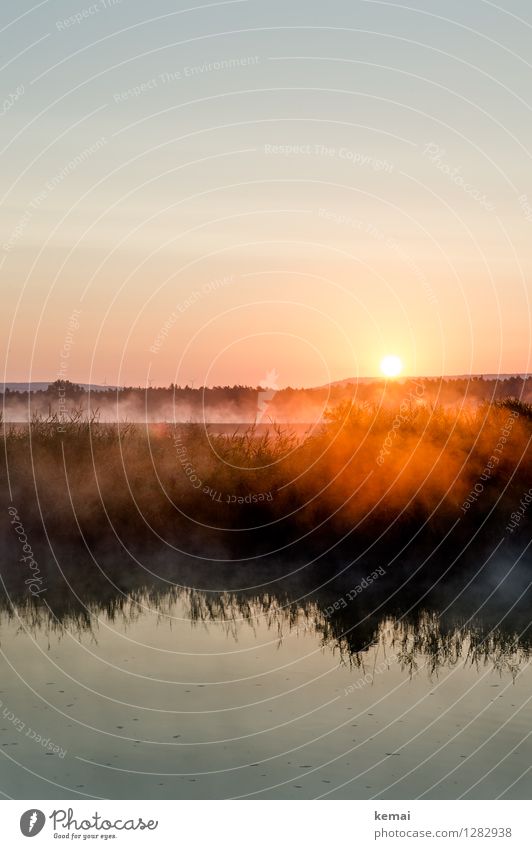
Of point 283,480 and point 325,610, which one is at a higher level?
point 283,480

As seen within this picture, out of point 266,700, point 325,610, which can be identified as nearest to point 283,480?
point 325,610

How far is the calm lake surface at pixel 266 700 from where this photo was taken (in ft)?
47.8

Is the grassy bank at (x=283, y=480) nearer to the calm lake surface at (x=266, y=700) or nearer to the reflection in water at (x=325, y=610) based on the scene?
the reflection in water at (x=325, y=610)

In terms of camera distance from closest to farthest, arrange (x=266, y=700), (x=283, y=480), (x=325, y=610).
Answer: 1. (x=266, y=700)
2. (x=325, y=610)
3. (x=283, y=480)

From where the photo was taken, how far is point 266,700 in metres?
17.4

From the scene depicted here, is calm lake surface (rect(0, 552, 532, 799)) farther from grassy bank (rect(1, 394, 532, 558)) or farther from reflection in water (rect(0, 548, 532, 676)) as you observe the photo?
grassy bank (rect(1, 394, 532, 558))

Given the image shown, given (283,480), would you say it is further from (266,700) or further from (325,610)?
(266,700)

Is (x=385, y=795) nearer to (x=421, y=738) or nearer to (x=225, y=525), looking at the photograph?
(x=421, y=738)

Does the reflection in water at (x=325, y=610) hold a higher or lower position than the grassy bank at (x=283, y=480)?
lower

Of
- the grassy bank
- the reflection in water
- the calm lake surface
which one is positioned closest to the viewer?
the calm lake surface

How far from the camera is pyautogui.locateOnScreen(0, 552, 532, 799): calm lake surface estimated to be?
47.8 ft

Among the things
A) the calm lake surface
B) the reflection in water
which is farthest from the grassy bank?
the calm lake surface

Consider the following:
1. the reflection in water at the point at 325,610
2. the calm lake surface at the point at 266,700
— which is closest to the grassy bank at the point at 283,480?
the reflection in water at the point at 325,610

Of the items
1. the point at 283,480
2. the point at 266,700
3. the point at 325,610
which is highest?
the point at 283,480
